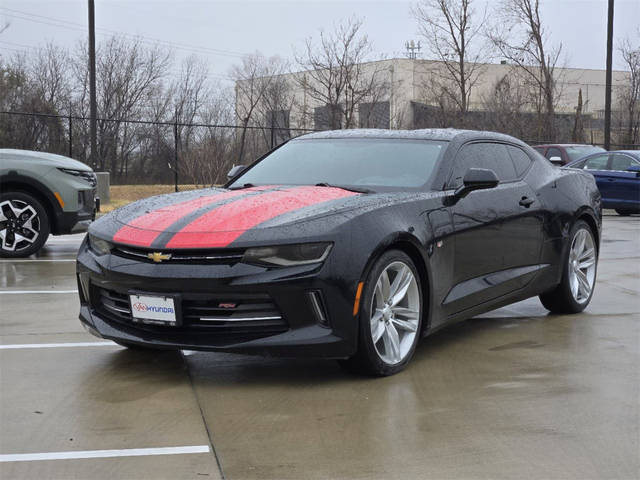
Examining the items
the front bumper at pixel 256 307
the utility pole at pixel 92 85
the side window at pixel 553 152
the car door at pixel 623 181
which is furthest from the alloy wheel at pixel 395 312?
the side window at pixel 553 152

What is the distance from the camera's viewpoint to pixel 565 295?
678 cm

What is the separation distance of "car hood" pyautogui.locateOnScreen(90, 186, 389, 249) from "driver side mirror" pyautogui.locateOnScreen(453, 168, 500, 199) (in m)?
0.63

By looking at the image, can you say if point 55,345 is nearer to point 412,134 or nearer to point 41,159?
point 412,134

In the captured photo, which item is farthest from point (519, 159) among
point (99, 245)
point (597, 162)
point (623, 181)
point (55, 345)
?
point (597, 162)

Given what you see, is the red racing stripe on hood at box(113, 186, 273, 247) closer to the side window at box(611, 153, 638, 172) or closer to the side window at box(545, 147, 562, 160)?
the side window at box(611, 153, 638, 172)

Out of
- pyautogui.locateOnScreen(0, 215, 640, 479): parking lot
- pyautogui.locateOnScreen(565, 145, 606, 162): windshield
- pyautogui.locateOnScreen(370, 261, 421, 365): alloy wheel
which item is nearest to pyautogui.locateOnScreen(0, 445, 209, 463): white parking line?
pyautogui.locateOnScreen(0, 215, 640, 479): parking lot

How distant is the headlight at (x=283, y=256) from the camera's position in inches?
176

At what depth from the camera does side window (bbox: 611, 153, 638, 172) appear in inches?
744

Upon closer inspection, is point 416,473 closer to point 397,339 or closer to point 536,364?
point 397,339

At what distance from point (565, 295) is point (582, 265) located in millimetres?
403

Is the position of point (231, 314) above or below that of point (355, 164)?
below

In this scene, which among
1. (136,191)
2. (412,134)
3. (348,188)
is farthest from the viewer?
(136,191)

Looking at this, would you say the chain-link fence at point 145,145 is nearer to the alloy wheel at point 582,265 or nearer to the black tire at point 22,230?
the black tire at point 22,230

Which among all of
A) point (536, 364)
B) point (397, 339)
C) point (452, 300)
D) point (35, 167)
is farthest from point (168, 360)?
point (35, 167)
